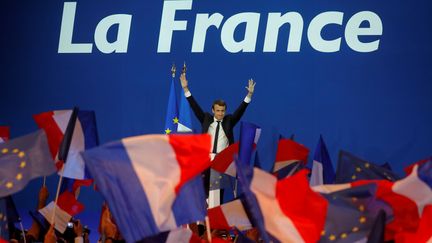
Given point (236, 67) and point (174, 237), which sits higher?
point (236, 67)

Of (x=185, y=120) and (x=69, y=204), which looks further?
(x=185, y=120)

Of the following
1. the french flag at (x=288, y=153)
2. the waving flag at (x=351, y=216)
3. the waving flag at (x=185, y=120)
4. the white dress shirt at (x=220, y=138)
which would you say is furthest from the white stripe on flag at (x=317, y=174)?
the waving flag at (x=185, y=120)

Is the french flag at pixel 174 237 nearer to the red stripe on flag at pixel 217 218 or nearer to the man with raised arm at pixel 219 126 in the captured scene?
the red stripe on flag at pixel 217 218

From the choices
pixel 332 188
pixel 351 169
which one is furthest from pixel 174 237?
pixel 351 169

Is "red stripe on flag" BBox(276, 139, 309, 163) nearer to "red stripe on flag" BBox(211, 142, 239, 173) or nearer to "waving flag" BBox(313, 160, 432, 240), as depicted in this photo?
"red stripe on flag" BBox(211, 142, 239, 173)

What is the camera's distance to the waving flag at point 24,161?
2852 mm

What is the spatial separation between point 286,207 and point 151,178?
514 mm

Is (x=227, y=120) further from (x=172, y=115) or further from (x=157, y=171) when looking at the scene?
(x=157, y=171)

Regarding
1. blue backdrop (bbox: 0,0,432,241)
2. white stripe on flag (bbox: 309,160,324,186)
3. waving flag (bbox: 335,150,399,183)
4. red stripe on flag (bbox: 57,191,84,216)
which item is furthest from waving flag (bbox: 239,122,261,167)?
blue backdrop (bbox: 0,0,432,241)

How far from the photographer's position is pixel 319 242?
8.21ft

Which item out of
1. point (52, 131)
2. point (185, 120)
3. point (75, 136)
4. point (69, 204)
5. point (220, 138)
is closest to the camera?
point (75, 136)

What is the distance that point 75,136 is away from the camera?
3.52 metres

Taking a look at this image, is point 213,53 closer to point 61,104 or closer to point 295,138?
point 295,138

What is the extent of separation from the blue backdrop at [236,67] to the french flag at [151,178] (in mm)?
5084
